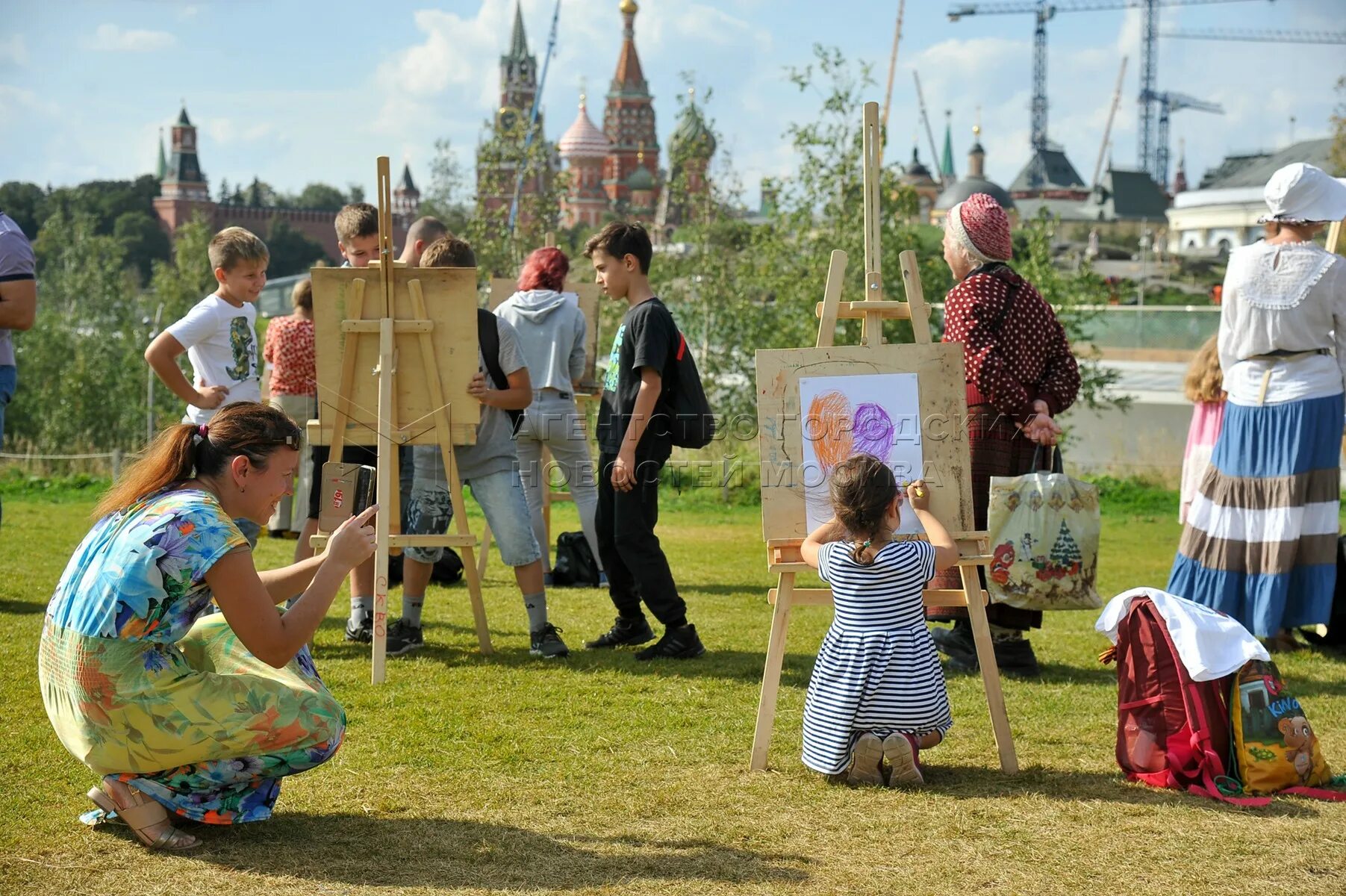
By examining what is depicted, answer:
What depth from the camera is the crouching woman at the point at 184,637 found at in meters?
3.48

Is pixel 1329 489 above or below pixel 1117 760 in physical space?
above

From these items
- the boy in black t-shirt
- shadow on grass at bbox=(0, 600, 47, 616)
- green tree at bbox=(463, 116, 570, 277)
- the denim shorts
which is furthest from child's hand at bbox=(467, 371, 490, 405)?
green tree at bbox=(463, 116, 570, 277)

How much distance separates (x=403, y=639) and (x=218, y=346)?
1640mm

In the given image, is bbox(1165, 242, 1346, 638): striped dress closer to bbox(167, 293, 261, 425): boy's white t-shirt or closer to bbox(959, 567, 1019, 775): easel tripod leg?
bbox(959, 567, 1019, 775): easel tripod leg

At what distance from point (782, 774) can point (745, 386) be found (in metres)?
10.7

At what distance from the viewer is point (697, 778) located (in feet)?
14.4

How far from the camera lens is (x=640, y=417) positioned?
584 cm

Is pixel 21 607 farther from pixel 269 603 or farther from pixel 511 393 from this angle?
pixel 269 603

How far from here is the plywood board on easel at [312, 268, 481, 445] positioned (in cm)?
579

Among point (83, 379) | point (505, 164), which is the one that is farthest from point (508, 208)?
point (83, 379)

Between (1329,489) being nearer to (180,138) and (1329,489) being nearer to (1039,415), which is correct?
(1039,415)

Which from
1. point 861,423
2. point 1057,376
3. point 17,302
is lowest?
point 861,423

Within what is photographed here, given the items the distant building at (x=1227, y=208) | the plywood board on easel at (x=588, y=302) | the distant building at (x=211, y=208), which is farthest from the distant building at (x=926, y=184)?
the plywood board on easel at (x=588, y=302)

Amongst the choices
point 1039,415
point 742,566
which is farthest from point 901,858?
point 742,566
